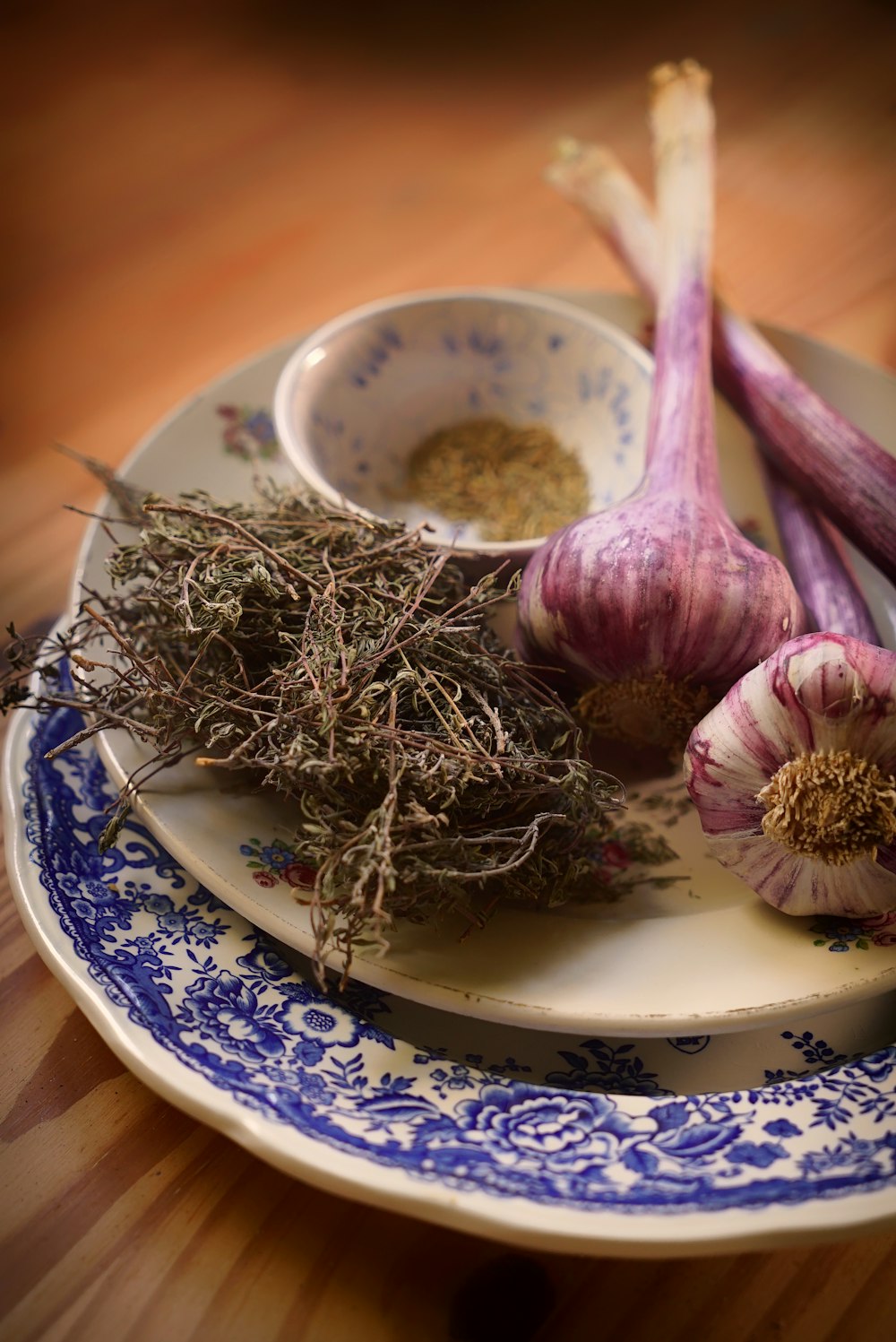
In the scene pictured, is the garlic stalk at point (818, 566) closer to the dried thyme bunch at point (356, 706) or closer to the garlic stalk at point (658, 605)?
the garlic stalk at point (658, 605)

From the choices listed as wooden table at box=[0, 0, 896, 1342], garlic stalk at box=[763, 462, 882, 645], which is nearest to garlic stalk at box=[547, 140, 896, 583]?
garlic stalk at box=[763, 462, 882, 645]

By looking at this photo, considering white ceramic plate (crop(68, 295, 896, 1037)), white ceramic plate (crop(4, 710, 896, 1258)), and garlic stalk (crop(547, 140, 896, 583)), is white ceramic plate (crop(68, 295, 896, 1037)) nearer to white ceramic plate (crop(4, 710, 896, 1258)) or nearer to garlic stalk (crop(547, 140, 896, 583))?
white ceramic plate (crop(4, 710, 896, 1258))

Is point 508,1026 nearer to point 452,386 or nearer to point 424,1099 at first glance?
point 424,1099

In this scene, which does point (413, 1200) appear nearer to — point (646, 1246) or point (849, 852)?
point (646, 1246)


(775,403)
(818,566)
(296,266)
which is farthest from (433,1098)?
(296,266)

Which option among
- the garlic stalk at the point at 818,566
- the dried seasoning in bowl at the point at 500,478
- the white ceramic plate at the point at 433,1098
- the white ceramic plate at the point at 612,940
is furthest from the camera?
the dried seasoning in bowl at the point at 500,478

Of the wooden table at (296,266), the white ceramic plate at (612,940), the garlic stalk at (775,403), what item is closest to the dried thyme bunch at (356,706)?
the white ceramic plate at (612,940)
